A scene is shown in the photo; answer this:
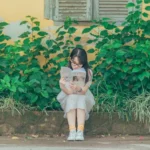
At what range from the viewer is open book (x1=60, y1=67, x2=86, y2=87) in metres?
6.09

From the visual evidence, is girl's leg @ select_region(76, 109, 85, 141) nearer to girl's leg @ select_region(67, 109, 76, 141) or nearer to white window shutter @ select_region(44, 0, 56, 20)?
girl's leg @ select_region(67, 109, 76, 141)

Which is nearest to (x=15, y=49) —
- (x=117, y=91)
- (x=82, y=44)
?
(x=82, y=44)

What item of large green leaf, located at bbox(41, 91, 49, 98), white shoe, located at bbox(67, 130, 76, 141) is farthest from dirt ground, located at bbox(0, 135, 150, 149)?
large green leaf, located at bbox(41, 91, 49, 98)

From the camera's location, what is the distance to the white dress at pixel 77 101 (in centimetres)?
601

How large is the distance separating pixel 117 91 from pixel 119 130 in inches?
19.2

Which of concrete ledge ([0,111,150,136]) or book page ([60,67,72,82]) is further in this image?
concrete ledge ([0,111,150,136])

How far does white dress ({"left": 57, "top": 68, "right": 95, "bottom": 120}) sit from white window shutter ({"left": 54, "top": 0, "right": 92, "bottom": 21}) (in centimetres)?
105

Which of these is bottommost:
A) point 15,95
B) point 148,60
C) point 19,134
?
point 19,134

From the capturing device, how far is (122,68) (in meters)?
6.46

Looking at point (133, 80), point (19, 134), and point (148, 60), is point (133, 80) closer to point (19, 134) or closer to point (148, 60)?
point (148, 60)

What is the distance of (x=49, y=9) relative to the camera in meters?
6.94

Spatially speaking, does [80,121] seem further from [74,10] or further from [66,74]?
[74,10]

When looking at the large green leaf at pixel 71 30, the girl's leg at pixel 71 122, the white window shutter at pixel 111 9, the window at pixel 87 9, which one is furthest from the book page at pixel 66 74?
the white window shutter at pixel 111 9

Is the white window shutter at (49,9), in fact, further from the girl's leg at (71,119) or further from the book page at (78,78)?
the girl's leg at (71,119)
